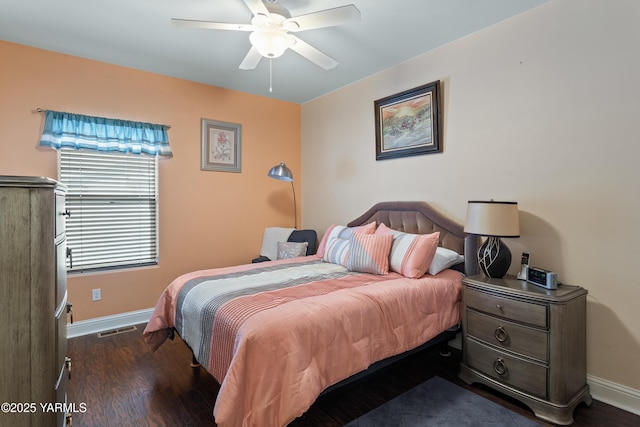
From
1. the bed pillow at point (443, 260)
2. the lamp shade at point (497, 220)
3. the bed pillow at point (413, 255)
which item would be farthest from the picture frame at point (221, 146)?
the lamp shade at point (497, 220)

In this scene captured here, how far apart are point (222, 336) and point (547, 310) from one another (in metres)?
1.87

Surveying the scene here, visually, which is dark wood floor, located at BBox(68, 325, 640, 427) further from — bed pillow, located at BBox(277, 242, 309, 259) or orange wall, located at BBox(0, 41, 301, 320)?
bed pillow, located at BBox(277, 242, 309, 259)

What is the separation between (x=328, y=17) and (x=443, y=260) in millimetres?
1953

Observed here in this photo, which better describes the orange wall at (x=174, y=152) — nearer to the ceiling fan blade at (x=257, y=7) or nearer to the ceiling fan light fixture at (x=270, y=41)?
the ceiling fan light fixture at (x=270, y=41)

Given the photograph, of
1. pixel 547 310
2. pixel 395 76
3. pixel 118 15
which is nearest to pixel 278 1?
pixel 118 15

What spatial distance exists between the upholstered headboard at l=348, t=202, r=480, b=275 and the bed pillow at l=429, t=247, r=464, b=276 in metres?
0.08

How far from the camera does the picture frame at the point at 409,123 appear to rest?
9.87ft

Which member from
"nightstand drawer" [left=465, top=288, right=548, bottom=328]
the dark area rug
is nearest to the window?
the dark area rug

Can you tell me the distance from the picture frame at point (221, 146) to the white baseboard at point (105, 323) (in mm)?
1756

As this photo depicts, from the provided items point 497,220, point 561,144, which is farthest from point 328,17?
point 561,144

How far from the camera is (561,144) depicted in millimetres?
2264

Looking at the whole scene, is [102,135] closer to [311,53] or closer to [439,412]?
[311,53]

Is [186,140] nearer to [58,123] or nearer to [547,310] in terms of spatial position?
[58,123]

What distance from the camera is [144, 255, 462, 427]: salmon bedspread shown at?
58.0 inches
